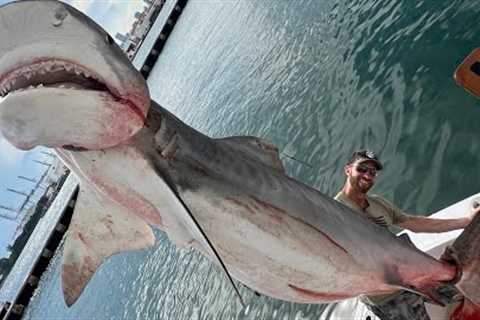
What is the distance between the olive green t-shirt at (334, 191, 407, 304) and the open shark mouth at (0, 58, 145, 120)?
115 inches

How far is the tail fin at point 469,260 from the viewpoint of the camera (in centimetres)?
427

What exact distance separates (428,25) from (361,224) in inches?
359

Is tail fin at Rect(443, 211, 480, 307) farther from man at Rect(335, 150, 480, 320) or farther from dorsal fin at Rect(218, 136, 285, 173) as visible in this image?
dorsal fin at Rect(218, 136, 285, 173)

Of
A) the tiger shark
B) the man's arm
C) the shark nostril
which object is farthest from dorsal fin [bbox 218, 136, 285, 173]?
the man's arm

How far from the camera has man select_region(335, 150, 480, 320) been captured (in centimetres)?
511

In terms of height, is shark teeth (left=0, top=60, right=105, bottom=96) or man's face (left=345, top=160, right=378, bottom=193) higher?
shark teeth (left=0, top=60, right=105, bottom=96)

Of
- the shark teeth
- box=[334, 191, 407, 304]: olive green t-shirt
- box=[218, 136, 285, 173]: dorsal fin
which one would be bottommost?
box=[334, 191, 407, 304]: olive green t-shirt

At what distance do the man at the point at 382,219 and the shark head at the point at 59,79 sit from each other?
2837 millimetres

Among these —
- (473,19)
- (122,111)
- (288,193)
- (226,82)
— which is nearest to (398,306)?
(288,193)

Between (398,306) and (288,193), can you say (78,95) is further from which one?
(398,306)

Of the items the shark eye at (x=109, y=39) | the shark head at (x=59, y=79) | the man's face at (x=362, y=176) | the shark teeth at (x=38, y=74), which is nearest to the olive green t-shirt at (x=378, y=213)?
the man's face at (x=362, y=176)

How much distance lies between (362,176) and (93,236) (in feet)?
8.77

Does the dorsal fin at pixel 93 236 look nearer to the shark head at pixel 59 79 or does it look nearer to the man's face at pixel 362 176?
the shark head at pixel 59 79

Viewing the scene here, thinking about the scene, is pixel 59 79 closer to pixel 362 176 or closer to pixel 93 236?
pixel 93 236
